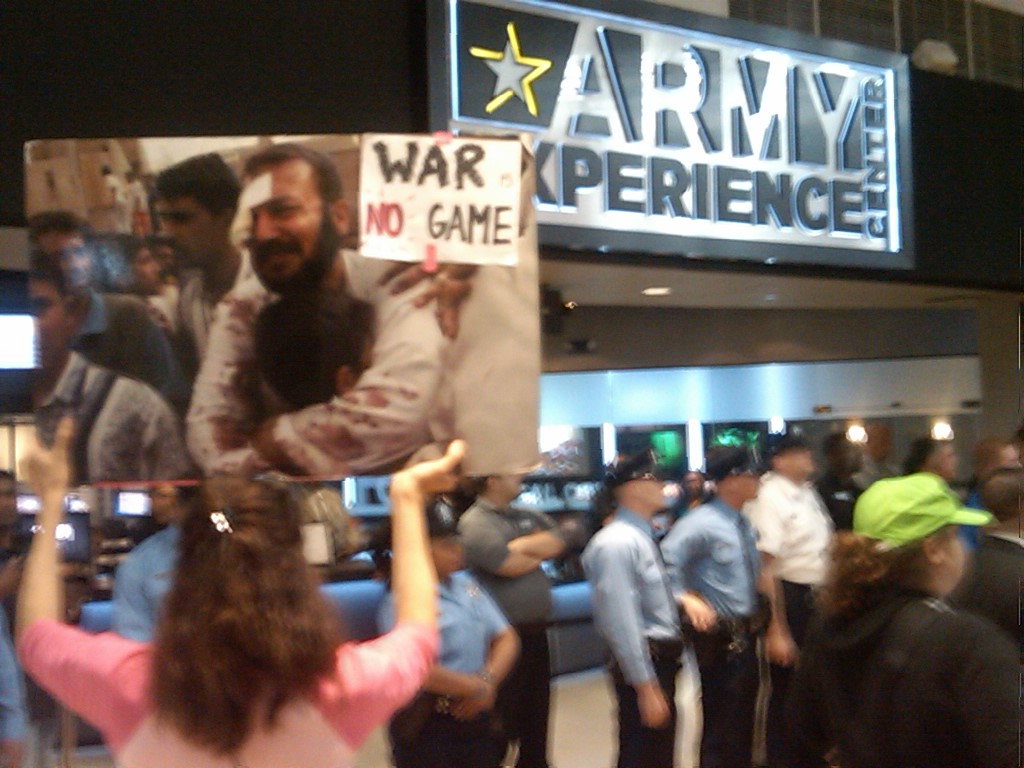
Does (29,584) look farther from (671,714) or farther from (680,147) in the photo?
(680,147)

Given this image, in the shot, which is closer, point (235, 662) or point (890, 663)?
point (235, 662)

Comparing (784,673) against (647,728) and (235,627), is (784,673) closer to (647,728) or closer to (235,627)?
(647,728)

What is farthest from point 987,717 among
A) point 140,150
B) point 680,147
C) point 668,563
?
point 680,147

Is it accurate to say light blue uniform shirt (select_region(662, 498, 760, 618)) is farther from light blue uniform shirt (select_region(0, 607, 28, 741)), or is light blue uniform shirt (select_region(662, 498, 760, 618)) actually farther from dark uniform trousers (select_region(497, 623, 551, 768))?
light blue uniform shirt (select_region(0, 607, 28, 741))

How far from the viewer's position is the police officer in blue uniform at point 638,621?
4988 mm

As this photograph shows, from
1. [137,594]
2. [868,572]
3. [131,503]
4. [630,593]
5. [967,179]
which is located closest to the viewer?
[868,572]

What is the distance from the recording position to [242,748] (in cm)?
166

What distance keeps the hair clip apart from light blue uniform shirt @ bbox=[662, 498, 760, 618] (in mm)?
4124

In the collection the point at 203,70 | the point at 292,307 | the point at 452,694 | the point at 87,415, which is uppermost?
the point at 203,70

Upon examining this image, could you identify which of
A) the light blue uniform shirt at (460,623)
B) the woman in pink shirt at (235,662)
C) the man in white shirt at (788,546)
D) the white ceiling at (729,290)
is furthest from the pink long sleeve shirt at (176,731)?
the man in white shirt at (788,546)

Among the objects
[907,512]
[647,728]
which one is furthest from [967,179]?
[907,512]

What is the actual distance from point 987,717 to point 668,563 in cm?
354

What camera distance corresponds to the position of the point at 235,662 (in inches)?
65.3

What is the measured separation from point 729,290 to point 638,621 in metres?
3.12
